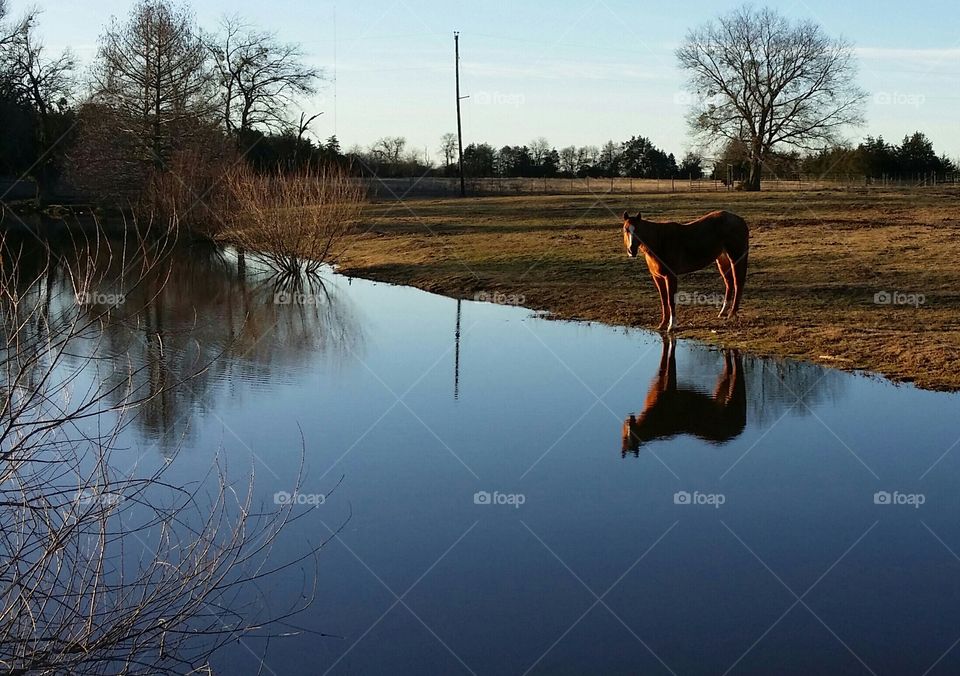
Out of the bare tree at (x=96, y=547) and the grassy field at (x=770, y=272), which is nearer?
the bare tree at (x=96, y=547)

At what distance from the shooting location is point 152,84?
146ft

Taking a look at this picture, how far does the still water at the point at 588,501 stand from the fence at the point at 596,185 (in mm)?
43571

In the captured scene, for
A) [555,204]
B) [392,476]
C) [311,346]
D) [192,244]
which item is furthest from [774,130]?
[392,476]

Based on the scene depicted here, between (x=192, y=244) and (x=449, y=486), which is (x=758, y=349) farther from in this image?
(x=192, y=244)

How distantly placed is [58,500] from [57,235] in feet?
111

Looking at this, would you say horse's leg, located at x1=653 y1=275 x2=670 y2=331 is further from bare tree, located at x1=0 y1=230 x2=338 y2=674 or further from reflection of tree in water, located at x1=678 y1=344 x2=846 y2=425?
bare tree, located at x1=0 y1=230 x2=338 y2=674

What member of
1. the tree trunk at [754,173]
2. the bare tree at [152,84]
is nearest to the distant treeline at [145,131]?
the bare tree at [152,84]

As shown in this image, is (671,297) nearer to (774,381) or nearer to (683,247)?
(683,247)

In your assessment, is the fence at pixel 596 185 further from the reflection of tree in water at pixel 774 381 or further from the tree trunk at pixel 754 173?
the reflection of tree in water at pixel 774 381

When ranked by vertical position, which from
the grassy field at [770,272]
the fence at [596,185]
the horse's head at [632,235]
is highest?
the horse's head at [632,235]

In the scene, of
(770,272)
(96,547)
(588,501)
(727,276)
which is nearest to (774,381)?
(727,276)

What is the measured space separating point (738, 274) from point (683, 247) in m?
1.18

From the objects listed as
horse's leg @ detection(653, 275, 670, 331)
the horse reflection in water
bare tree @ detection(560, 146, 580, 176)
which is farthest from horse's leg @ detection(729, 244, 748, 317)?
bare tree @ detection(560, 146, 580, 176)

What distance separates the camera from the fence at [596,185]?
2276 inches
